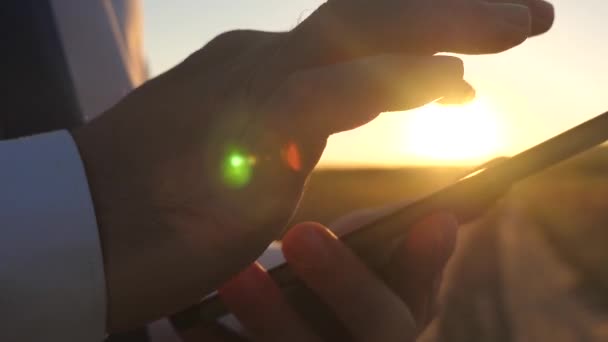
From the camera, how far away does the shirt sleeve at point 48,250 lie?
29 centimetres

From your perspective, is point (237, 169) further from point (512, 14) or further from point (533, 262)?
point (533, 262)

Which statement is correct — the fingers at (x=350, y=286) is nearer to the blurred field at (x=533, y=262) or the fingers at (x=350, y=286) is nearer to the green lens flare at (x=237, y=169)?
the green lens flare at (x=237, y=169)

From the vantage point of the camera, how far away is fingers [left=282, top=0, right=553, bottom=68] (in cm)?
30

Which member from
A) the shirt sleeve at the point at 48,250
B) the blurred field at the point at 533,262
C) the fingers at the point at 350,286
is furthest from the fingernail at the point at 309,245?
the blurred field at the point at 533,262

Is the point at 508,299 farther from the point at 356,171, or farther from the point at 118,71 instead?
the point at 118,71

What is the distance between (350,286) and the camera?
1.15ft

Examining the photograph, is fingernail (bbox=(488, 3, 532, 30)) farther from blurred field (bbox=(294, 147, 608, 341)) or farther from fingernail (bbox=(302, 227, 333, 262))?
blurred field (bbox=(294, 147, 608, 341))

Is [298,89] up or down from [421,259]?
up

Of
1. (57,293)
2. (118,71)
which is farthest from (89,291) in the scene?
(118,71)

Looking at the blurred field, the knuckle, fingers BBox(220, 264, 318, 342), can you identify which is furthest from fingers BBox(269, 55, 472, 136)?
the blurred field

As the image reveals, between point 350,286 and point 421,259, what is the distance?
0.05m

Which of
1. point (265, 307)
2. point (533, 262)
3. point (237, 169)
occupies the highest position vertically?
point (237, 169)

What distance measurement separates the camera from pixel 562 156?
31cm

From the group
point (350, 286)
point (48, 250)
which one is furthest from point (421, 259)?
point (48, 250)
